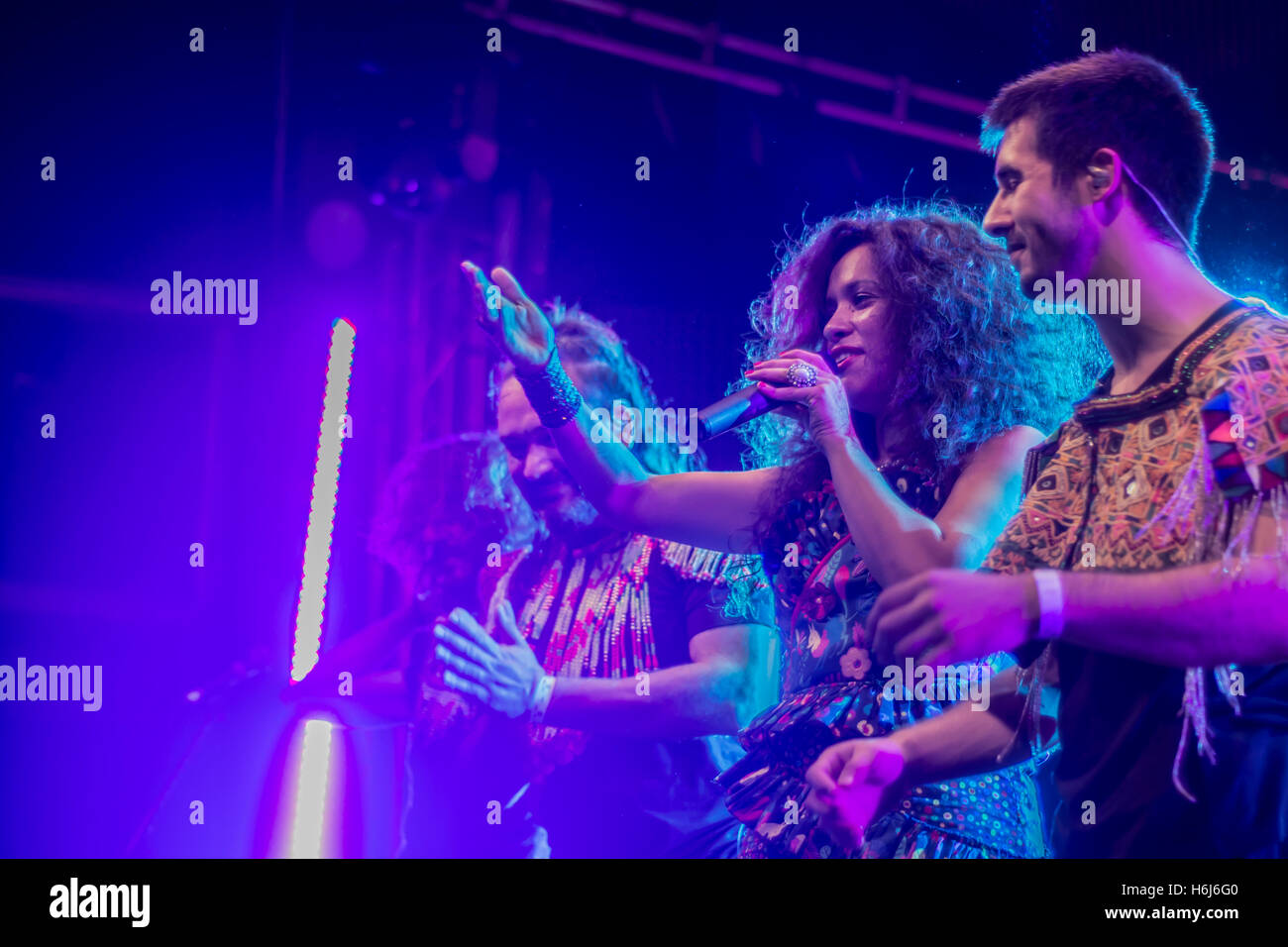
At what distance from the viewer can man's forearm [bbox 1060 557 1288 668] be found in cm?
129

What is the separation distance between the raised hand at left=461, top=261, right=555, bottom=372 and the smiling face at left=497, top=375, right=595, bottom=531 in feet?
1.04

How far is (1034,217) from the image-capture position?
1.54 metres

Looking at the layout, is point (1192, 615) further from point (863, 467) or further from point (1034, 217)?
point (1034, 217)

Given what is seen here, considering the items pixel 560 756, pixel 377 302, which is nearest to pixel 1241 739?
pixel 560 756

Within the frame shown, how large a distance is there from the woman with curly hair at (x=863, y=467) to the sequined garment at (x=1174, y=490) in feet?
0.35

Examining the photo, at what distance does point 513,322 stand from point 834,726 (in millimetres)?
833

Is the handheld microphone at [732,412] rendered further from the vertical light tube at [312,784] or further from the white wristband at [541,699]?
the vertical light tube at [312,784]

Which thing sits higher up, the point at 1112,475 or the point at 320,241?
the point at 320,241

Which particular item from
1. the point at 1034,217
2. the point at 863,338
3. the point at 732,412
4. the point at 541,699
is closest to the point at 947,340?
the point at 863,338

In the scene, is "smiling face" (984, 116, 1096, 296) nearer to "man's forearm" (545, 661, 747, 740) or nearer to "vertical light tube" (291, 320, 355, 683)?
"man's forearm" (545, 661, 747, 740)

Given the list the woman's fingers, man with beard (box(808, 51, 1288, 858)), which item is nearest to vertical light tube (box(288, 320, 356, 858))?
the woman's fingers

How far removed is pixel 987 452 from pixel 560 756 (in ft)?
3.08
